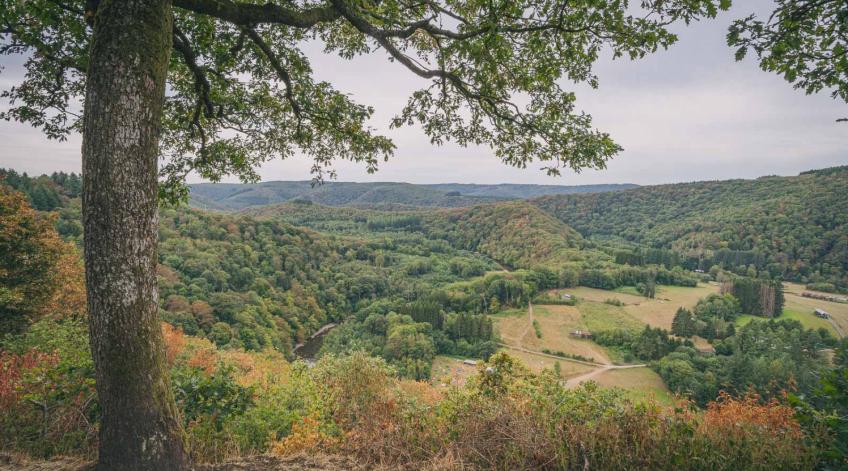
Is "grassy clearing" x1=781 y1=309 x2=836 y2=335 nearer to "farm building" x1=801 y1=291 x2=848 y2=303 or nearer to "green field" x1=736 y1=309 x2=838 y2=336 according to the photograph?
"green field" x1=736 y1=309 x2=838 y2=336

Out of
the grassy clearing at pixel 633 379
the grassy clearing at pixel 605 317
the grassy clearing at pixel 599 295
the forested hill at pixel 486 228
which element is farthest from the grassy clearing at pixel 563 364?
the forested hill at pixel 486 228

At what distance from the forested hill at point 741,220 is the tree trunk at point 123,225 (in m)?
123

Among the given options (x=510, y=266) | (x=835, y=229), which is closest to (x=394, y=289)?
(x=510, y=266)

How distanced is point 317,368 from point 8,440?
18.2ft

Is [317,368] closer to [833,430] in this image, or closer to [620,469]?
[620,469]

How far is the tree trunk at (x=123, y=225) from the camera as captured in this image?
2.68 meters

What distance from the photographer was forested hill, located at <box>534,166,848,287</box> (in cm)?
9350

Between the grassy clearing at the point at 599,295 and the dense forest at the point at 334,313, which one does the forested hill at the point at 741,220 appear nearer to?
the dense forest at the point at 334,313

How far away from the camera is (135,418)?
278 cm

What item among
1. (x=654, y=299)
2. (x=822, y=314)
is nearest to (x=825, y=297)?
(x=822, y=314)

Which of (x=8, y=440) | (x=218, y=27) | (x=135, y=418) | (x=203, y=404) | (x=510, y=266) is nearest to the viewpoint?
(x=135, y=418)

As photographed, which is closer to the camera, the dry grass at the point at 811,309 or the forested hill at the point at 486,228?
the dry grass at the point at 811,309

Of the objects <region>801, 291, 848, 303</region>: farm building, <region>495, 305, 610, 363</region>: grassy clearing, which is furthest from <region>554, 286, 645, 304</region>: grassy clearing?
<region>801, 291, 848, 303</region>: farm building

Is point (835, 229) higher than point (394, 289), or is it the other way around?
point (835, 229)
